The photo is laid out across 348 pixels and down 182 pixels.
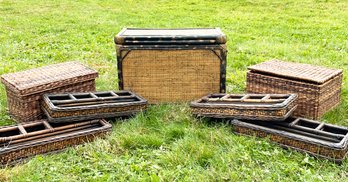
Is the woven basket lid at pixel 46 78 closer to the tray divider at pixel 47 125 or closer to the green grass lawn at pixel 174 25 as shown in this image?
the tray divider at pixel 47 125

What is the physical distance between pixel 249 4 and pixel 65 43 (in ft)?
25.9

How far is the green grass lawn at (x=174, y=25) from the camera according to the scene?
3.31 m

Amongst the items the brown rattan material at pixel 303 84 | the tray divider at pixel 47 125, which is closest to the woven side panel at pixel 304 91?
the brown rattan material at pixel 303 84

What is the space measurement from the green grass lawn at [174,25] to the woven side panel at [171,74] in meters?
0.22

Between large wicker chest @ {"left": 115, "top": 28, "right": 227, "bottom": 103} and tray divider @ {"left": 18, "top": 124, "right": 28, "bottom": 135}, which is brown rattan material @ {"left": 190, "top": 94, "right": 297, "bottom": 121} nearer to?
large wicker chest @ {"left": 115, "top": 28, "right": 227, "bottom": 103}

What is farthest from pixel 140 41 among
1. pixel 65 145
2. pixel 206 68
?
pixel 65 145

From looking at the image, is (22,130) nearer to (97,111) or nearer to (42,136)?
(42,136)

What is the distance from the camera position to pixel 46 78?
14.2 ft

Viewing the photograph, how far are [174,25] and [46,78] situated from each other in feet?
20.0

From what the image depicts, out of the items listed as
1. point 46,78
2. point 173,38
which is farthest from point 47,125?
point 173,38

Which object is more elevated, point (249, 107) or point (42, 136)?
point (249, 107)

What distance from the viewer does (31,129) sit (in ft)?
13.0

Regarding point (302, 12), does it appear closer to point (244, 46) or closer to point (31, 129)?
point (244, 46)

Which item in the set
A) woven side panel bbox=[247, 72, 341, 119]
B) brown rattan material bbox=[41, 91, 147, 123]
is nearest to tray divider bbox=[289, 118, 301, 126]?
woven side panel bbox=[247, 72, 341, 119]
